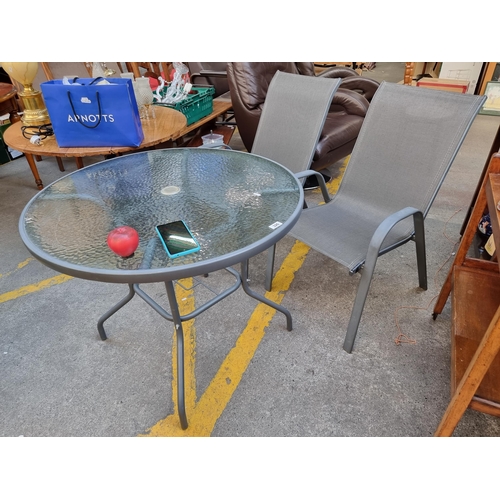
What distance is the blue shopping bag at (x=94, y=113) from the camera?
193 cm

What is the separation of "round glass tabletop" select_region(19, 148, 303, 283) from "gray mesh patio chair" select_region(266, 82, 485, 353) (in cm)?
37

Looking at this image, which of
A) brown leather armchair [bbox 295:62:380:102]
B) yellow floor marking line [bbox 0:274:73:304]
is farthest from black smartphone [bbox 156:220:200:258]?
brown leather armchair [bbox 295:62:380:102]

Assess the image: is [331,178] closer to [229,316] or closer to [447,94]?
[447,94]

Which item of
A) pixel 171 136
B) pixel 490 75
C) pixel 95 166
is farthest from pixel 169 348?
pixel 490 75

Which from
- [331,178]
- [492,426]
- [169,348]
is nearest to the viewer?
[492,426]

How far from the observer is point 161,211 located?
137cm

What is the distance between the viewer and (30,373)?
5.32 ft

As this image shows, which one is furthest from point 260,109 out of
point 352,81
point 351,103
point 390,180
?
point 390,180

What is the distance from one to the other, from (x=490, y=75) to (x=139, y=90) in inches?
175

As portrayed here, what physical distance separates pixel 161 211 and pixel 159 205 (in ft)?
0.18

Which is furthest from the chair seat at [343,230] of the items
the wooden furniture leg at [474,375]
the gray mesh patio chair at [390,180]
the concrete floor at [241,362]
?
the wooden furniture leg at [474,375]

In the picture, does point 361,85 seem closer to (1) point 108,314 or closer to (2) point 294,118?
(2) point 294,118

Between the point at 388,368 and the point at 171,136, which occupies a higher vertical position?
the point at 171,136

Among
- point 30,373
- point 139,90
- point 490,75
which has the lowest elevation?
point 30,373
